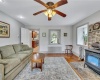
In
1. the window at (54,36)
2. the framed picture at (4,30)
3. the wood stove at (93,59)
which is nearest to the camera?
the wood stove at (93,59)

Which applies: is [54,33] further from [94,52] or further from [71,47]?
[94,52]

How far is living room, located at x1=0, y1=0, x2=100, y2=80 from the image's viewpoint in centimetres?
287

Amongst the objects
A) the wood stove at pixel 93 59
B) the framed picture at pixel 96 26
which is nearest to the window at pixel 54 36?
the framed picture at pixel 96 26

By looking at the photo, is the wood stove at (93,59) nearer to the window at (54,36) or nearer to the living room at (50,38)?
the living room at (50,38)

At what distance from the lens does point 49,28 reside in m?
7.60

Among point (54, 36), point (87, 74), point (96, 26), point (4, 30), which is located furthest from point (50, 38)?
point (87, 74)

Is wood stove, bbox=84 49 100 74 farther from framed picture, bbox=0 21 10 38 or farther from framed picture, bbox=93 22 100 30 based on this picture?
framed picture, bbox=0 21 10 38

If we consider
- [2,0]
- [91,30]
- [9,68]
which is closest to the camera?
[9,68]

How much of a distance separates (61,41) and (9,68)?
18.4 feet

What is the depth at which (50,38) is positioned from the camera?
7703mm

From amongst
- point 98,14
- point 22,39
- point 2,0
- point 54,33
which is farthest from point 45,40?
point 2,0

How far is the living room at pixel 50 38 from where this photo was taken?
287cm

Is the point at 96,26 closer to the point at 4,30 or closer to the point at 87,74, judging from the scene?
the point at 87,74

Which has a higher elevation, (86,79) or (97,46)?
(97,46)
